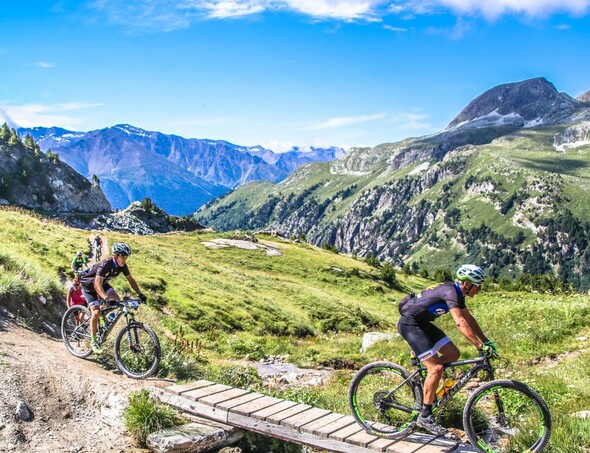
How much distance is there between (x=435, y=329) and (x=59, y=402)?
8040mm

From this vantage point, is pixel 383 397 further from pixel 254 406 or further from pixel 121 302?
pixel 121 302

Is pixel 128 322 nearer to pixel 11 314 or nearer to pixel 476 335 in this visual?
pixel 11 314

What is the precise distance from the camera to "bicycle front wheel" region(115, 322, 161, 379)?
1295 cm

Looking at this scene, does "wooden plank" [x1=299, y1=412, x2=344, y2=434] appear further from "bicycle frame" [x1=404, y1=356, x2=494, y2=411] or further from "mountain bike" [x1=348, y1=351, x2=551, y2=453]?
"bicycle frame" [x1=404, y1=356, x2=494, y2=411]

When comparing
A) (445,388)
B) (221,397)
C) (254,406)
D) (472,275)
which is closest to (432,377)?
(445,388)

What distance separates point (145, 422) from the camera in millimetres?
9766

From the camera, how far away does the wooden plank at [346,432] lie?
901 cm

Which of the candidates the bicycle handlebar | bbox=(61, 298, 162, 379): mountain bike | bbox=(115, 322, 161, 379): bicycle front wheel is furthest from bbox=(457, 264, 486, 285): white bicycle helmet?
the bicycle handlebar

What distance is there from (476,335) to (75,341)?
11.6 metres

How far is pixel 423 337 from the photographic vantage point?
31.3ft

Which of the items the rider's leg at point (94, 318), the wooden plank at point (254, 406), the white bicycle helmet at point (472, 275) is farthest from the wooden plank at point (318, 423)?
the rider's leg at point (94, 318)

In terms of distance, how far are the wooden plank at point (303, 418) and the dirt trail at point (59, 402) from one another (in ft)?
10.3

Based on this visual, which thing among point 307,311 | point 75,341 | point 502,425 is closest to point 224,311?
point 307,311

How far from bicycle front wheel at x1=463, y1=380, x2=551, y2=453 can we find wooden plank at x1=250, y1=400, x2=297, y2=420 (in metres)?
3.59
